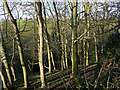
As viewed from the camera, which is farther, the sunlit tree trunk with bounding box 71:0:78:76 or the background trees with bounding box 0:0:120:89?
the sunlit tree trunk with bounding box 71:0:78:76

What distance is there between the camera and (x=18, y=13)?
19.0 ft

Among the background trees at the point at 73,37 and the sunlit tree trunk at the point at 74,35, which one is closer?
the background trees at the point at 73,37

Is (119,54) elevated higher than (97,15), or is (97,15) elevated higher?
(97,15)

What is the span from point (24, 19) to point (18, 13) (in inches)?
22.2

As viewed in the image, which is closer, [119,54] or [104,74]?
[104,74]

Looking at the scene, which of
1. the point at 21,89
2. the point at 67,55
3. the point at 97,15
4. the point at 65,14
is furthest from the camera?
the point at 67,55

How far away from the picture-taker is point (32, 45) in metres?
9.35

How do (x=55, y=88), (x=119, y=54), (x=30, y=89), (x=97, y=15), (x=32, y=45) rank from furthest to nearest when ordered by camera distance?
(x=32, y=45) → (x=97, y=15) → (x=30, y=89) → (x=55, y=88) → (x=119, y=54)

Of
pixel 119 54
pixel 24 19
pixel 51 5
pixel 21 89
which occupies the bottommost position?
pixel 21 89

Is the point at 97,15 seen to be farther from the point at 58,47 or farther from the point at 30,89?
the point at 30,89

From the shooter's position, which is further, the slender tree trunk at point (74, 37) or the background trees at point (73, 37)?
the slender tree trunk at point (74, 37)

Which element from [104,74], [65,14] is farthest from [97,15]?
[104,74]

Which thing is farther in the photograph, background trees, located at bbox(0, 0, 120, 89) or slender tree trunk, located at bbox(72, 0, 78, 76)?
slender tree trunk, located at bbox(72, 0, 78, 76)

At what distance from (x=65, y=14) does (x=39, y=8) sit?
11.4 feet
